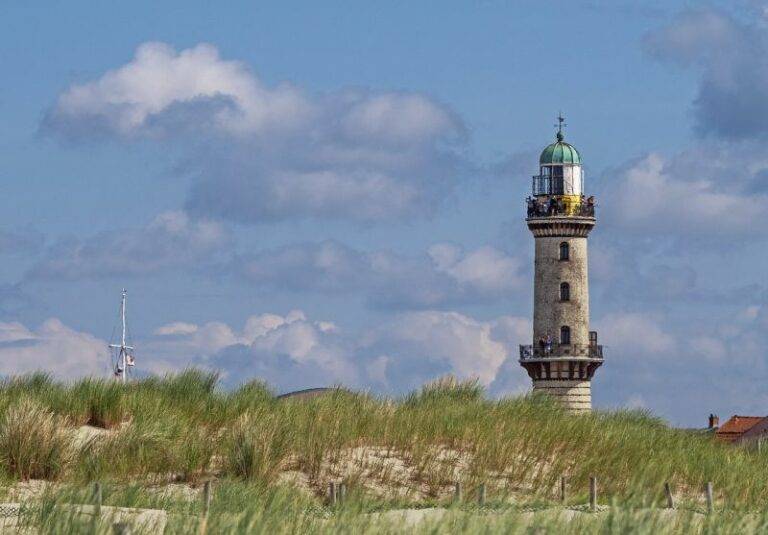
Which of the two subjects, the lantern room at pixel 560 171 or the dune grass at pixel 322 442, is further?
the lantern room at pixel 560 171

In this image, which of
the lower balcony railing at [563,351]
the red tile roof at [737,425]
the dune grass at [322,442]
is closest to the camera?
the dune grass at [322,442]

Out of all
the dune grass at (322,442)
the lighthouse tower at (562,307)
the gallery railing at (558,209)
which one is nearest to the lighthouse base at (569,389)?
the lighthouse tower at (562,307)

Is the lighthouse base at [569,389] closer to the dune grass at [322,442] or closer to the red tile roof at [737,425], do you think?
the red tile roof at [737,425]

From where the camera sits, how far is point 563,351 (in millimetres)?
64438

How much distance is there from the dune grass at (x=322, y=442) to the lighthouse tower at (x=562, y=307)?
100 feet

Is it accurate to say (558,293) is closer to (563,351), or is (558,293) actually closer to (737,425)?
(563,351)

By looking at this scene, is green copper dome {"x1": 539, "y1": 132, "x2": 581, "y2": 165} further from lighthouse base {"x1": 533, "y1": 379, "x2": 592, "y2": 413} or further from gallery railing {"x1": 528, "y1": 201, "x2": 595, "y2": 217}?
lighthouse base {"x1": 533, "y1": 379, "x2": 592, "y2": 413}

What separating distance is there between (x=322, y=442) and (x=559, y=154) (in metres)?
41.7

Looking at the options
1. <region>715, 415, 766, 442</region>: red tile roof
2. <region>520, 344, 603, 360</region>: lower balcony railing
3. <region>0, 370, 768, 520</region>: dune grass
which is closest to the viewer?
<region>0, 370, 768, 520</region>: dune grass

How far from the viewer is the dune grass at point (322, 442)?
25.8m

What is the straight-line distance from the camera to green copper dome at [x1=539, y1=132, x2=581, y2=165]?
2670 inches

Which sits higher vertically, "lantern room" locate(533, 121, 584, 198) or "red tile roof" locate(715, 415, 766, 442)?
"lantern room" locate(533, 121, 584, 198)

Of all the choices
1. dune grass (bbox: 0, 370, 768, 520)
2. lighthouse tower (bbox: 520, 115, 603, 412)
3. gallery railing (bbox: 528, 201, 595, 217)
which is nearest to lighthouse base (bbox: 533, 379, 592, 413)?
lighthouse tower (bbox: 520, 115, 603, 412)

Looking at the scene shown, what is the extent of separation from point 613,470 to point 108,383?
404 inches
